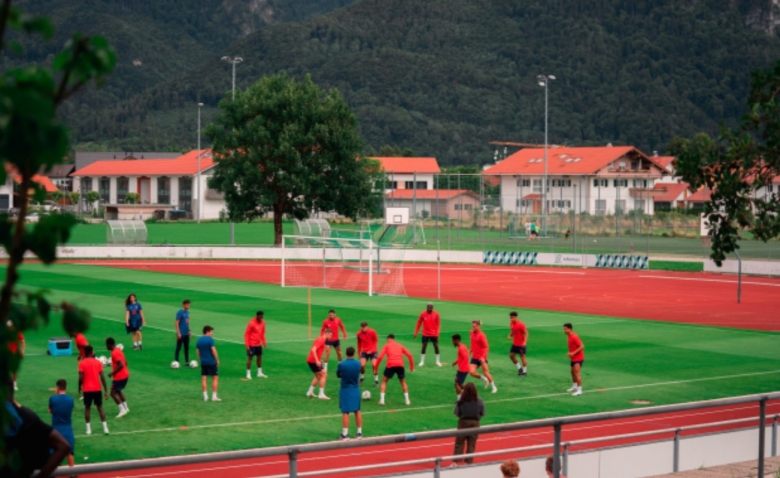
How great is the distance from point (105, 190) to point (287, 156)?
75.7 metres

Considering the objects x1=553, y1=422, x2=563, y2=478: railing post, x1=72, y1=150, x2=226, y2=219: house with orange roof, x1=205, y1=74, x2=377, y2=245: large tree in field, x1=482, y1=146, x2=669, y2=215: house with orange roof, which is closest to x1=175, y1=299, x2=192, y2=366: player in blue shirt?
x1=553, y1=422, x2=563, y2=478: railing post

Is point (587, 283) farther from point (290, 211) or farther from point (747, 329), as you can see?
point (290, 211)

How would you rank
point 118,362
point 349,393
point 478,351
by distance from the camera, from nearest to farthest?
point 349,393, point 118,362, point 478,351

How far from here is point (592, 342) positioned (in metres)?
32.8

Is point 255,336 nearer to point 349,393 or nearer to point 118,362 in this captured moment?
point 118,362

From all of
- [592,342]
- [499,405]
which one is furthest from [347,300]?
[499,405]

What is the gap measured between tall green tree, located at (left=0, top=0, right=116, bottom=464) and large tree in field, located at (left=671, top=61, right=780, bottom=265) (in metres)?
10.1

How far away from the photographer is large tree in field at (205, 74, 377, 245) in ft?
254

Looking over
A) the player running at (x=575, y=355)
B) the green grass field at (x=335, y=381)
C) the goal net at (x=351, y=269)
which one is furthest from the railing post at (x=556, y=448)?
the goal net at (x=351, y=269)

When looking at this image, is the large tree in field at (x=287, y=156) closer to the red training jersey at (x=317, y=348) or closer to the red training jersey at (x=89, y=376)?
the red training jersey at (x=317, y=348)

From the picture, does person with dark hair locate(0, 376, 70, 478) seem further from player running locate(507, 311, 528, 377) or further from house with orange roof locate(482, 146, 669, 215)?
house with orange roof locate(482, 146, 669, 215)

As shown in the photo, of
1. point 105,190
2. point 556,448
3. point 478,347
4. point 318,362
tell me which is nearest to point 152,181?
point 105,190

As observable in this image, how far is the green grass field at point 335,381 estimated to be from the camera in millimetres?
19719

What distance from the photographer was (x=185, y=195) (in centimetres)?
13875
